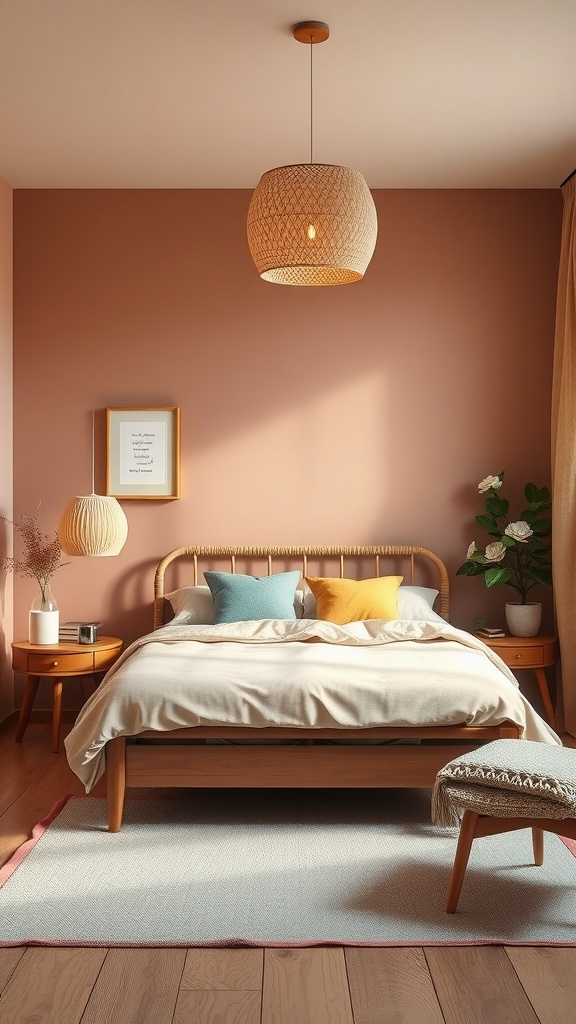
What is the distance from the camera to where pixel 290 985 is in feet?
7.88

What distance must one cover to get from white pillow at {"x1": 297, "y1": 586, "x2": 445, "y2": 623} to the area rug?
1.09 m

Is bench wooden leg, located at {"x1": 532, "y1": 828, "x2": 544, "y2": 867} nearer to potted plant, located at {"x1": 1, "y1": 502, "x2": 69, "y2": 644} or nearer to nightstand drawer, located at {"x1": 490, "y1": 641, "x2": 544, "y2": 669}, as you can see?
nightstand drawer, located at {"x1": 490, "y1": 641, "x2": 544, "y2": 669}

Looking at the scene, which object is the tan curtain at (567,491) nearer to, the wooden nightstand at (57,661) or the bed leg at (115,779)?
the wooden nightstand at (57,661)

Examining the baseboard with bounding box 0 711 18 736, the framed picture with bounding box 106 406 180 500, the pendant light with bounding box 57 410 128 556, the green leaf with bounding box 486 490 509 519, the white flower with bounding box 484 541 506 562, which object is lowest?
the baseboard with bounding box 0 711 18 736

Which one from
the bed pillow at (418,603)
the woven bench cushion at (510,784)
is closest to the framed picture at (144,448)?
the bed pillow at (418,603)

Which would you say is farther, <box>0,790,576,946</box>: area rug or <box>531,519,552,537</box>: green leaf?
<box>531,519,552,537</box>: green leaf

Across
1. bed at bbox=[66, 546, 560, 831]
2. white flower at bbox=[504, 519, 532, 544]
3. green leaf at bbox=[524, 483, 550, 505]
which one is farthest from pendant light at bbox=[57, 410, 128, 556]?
green leaf at bbox=[524, 483, 550, 505]

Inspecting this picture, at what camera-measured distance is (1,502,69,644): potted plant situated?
4.71 meters

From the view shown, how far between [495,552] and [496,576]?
0.13m

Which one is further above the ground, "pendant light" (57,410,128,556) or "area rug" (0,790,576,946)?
"pendant light" (57,410,128,556)

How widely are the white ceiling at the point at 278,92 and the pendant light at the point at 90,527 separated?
1.67m

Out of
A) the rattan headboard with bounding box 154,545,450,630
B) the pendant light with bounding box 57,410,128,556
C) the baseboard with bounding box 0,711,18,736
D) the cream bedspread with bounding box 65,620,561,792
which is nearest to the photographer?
the cream bedspread with bounding box 65,620,561,792

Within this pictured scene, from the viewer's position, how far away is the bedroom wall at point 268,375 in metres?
5.15

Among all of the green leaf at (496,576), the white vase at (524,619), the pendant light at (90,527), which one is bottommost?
the white vase at (524,619)
